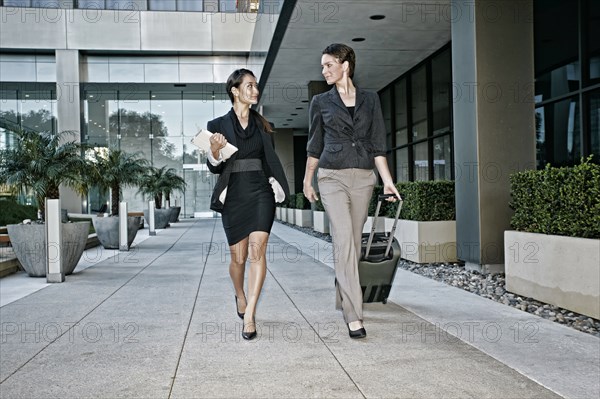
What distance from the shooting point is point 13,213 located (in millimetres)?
14609

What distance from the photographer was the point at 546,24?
10750 mm

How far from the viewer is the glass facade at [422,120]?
47.9 ft

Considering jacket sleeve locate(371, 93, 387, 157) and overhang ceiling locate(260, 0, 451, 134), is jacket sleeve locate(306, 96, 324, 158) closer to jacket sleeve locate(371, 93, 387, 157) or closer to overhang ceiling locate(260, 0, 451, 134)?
jacket sleeve locate(371, 93, 387, 157)

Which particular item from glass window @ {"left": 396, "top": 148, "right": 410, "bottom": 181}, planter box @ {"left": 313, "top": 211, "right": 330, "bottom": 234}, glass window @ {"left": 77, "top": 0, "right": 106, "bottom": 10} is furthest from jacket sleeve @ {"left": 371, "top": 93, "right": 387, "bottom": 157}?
glass window @ {"left": 77, "top": 0, "right": 106, "bottom": 10}

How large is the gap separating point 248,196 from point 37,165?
6.12 m

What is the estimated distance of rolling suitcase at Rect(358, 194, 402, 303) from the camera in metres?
5.11

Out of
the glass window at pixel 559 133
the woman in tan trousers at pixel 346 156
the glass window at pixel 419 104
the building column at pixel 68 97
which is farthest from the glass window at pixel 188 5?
the woman in tan trousers at pixel 346 156

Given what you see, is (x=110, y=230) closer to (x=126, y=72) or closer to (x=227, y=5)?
(x=126, y=72)

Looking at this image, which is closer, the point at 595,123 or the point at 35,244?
the point at 35,244

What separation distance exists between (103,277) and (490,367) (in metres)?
6.40

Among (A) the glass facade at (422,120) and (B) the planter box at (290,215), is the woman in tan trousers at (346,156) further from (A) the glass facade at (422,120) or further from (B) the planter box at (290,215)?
(B) the planter box at (290,215)

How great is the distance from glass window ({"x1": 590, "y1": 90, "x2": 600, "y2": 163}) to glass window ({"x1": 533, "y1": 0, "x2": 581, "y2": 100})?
508mm

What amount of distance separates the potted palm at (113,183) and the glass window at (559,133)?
9.00 meters

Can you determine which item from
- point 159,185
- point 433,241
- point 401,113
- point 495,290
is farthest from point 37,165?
point 159,185
